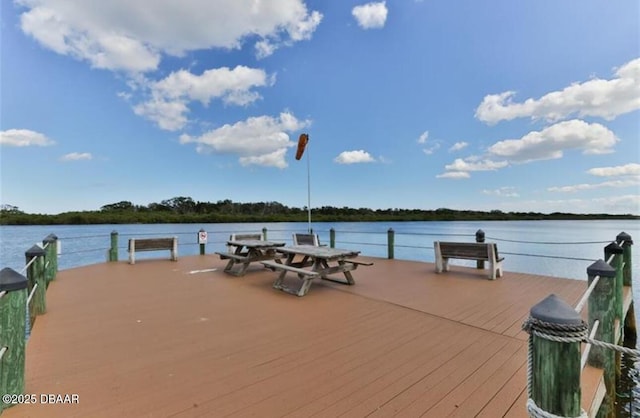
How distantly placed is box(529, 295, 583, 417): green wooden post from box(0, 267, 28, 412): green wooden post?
258 cm

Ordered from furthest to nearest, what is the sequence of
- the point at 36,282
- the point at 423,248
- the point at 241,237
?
1. the point at 423,248
2. the point at 241,237
3. the point at 36,282

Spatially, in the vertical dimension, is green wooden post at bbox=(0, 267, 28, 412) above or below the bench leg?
above

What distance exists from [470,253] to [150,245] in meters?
6.85

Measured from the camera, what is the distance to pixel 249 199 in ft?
193

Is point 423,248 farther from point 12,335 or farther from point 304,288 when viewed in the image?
point 12,335

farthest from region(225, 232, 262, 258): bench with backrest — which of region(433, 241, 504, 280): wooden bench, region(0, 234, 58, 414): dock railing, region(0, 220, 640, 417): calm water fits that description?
region(0, 234, 58, 414): dock railing

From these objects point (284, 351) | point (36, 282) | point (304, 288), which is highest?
point (36, 282)

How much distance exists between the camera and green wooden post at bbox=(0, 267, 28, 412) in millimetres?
1729

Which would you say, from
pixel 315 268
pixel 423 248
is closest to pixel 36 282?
pixel 315 268

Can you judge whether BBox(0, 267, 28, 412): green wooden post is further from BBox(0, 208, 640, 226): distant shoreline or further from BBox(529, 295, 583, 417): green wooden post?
BBox(0, 208, 640, 226): distant shoreline

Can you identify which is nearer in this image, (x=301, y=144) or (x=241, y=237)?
(x=241, y=237)

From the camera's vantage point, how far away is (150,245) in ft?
23.5

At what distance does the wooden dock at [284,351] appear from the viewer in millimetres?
1866

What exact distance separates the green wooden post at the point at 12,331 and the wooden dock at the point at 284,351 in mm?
148
